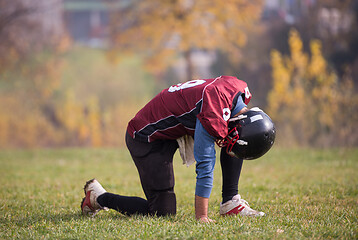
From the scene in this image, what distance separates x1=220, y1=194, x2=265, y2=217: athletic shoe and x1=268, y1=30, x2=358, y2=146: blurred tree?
8206mm

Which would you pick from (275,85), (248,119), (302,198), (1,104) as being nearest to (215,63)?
(275,85)

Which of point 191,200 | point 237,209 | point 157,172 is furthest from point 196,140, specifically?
point 191,200

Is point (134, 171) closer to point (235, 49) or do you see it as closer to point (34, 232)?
point (34, 232)

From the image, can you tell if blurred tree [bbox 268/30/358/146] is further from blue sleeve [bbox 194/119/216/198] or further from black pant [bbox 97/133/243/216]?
blue sleeve [bbox 194/119/216/198]

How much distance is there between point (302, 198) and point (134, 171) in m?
4.11

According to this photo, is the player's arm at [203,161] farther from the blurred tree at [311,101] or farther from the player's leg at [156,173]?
the blurred tree at [311,101]

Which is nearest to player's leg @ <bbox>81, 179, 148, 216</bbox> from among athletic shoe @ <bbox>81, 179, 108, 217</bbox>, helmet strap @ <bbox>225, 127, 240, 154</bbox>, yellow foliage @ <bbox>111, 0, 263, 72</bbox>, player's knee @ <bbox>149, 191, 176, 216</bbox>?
athletic shoe @ <bbox>81, 179, 108, 217</bbox>

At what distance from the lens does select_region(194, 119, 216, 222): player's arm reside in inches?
145

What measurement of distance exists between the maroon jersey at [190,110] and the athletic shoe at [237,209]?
31.4 inches

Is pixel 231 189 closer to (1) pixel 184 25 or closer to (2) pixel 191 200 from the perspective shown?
(2) pixel 191 200

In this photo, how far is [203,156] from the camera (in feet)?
12.1

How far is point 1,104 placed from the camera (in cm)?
1557

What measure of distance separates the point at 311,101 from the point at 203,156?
9.48 meters

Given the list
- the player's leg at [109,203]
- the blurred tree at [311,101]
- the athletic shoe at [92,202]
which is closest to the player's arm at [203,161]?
the player's leg at [109,203]
